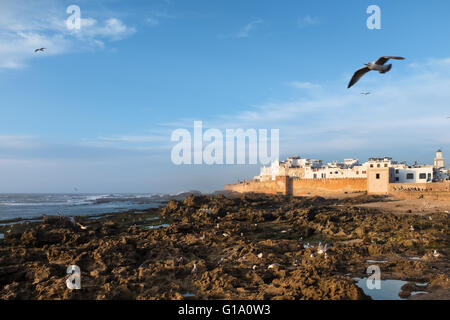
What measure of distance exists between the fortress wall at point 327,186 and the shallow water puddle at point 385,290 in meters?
53.4

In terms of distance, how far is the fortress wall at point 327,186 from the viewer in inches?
2304

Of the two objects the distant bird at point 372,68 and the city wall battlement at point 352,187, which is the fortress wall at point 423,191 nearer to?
the city wall battlement at point 352,187

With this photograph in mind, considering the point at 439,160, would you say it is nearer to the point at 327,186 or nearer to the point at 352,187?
the point at 352,187

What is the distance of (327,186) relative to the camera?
6369 centimetres

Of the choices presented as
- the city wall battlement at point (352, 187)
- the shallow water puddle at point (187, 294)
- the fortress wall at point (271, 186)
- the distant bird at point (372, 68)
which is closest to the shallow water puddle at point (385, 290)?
the shallow water puddle at point (187, 294)

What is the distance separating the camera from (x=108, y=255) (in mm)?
10672

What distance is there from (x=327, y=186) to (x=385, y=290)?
→ 58607 millimetres

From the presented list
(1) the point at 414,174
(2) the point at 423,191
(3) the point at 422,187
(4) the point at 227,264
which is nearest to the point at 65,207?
(4) the point at 227,264

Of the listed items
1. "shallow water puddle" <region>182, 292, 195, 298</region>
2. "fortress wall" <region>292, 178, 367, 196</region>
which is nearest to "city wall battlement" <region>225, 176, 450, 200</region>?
"fortress wall" <region>292, 178, 367, 196</region>
